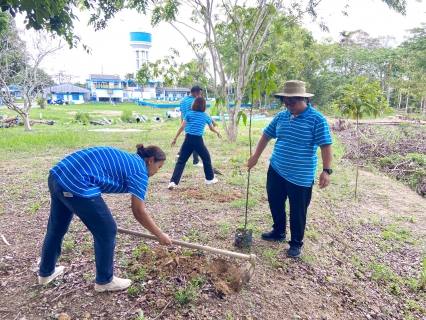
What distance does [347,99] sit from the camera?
19.3 ft

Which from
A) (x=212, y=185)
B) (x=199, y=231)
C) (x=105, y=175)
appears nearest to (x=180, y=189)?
(x=212, y=185)

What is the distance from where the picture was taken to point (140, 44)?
60000 mm

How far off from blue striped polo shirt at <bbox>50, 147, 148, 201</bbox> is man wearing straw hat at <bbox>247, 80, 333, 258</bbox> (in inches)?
57.0

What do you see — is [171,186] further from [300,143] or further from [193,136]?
[300,143]

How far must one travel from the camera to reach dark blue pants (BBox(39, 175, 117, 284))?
219 centimetres

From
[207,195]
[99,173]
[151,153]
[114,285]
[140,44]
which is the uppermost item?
[140,44]

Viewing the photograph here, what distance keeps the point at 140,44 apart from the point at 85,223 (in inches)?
2478

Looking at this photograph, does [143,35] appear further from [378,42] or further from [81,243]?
[81,243]

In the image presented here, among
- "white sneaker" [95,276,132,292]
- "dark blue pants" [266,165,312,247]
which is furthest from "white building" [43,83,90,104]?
"white sneaker" [95,276,132,292]

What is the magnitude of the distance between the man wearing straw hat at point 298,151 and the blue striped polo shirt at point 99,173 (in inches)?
57.0

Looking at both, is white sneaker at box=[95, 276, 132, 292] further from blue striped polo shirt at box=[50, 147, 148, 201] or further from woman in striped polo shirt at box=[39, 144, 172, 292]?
blue striped polo shirt at box=[50, 147, 148, 201]

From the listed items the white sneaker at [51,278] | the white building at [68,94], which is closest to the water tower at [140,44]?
the white building at [68,94]

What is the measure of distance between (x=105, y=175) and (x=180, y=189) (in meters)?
3.29

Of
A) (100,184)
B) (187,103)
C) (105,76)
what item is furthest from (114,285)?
(105,76)
